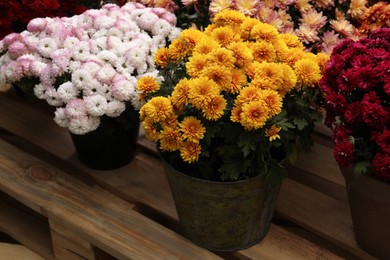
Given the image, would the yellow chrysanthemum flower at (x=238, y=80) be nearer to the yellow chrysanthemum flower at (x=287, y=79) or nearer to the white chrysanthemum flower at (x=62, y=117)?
the yellow chrysanthemum flower at (x=287, y=79)

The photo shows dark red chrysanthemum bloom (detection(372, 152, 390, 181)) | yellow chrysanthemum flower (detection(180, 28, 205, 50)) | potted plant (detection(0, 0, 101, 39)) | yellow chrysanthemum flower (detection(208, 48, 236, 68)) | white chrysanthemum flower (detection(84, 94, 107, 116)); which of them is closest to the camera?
dark red chrysanthemum bloom (detection(372, 152, 390, 181))

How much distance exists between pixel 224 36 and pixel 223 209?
0.41 metres

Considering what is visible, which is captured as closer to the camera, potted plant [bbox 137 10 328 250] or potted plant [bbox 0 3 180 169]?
potted plant [bbox 137 10 328 250]

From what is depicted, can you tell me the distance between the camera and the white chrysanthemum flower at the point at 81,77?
1.47m

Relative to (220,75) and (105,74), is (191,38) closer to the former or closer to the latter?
(220,75)

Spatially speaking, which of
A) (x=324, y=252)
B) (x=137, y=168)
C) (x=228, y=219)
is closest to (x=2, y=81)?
(x=137, y=168)

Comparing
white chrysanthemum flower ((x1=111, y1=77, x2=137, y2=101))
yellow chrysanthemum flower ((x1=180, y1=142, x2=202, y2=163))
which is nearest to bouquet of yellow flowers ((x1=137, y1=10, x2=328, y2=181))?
yellow chrysanthemum flower ((x1=180, y1=142, x2=202, y2=163))

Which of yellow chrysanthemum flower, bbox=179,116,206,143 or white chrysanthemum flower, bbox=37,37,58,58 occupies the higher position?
yellow chrysanthemum flower, bbox=179,116,206,143

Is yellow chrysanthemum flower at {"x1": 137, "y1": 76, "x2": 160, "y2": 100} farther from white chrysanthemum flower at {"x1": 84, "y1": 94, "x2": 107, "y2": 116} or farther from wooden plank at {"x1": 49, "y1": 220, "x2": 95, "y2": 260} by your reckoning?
wooden plank at {"x1": 49, "y1": 220, "x2": 95, "y2": 260}

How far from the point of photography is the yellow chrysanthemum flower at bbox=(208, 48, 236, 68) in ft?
4.05

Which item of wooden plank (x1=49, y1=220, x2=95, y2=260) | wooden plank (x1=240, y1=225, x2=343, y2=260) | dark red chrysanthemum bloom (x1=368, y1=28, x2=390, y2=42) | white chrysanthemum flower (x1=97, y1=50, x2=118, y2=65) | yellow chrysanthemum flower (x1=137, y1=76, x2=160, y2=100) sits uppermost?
dark red chrysanthemum bloom (x1=368, y1=28, x2=390, y2=42)

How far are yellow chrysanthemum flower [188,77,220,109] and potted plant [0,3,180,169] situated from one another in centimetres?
32

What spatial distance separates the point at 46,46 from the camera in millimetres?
1627

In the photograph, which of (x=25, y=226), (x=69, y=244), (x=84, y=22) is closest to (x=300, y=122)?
(x=69, y=244)
